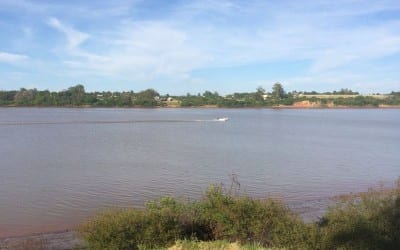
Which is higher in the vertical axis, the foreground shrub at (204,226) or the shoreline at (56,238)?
the foreground shrub at (204,226)

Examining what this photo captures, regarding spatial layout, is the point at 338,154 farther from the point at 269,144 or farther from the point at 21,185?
the point at 21,185

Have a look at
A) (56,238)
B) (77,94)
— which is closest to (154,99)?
(77,94)

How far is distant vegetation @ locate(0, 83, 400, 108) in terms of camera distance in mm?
150625

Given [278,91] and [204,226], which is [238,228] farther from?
[278,91]

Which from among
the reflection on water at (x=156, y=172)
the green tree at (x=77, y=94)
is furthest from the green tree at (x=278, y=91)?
the reflection on water at (x=156, y=172)

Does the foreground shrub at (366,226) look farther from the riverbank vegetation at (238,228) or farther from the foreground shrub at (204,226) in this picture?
the foreground shrub at (204,226)

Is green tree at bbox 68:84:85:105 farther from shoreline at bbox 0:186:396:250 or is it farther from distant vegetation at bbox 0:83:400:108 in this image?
shoreline at bbox 0:186:396:250

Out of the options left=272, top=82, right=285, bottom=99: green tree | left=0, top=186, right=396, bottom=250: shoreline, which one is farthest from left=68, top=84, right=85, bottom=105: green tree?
left=0, top=186, right=396, bottom=250: shoreline

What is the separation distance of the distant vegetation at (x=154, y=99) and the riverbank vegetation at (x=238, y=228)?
143937 millimetres

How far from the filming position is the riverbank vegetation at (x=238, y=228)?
7891mm

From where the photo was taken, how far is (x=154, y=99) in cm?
16838

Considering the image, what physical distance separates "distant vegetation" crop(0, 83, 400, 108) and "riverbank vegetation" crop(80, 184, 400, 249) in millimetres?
143937

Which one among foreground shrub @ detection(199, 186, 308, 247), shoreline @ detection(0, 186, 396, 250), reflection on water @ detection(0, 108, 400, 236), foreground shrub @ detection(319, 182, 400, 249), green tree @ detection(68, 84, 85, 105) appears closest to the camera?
foreground shrub @ detection(319, 182, 400, 249)

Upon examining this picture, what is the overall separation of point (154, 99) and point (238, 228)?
529ft
